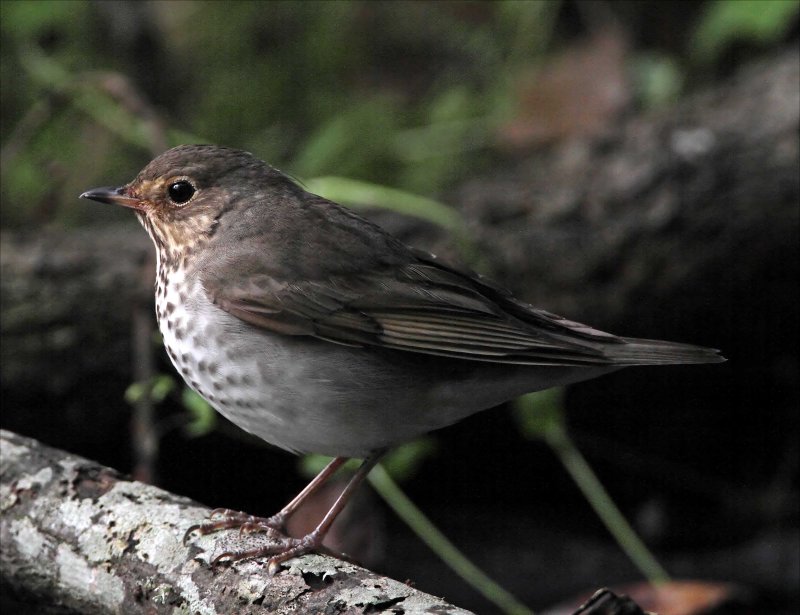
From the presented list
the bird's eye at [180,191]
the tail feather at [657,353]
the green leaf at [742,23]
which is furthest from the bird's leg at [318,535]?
the green leaf at [742,23]

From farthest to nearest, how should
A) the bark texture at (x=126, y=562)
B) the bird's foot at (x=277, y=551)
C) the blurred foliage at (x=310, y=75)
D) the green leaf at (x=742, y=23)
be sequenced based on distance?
the blurred foliage at (x=310, y=75) < the green leaf at (x=742, y=23) < the bird's foot at (x=277, y=551) < the bark texture at (x=126, y=562)

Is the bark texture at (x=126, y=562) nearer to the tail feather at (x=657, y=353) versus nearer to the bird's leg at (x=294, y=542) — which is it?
the bird's leg at (x=294, y=542)

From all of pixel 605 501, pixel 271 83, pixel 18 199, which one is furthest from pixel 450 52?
pixel 605 501

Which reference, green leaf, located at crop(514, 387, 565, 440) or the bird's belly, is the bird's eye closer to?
the bird's belly

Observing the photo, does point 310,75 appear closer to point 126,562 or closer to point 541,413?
point 541,413

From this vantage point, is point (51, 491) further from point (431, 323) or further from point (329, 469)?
point (431, 323)
